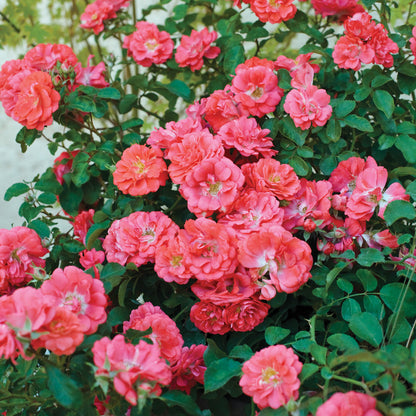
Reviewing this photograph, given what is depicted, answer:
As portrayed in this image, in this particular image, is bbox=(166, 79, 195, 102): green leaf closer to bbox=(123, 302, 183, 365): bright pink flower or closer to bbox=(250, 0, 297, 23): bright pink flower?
bbox=(250, 0, 297, 23): bright pink flower

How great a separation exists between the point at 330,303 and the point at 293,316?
198 mm

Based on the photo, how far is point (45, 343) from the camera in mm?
576

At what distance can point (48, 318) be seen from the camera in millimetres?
574

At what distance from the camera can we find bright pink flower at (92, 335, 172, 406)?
557 millimetres

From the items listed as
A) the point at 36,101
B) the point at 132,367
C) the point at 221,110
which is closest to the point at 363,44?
the point at 221,110

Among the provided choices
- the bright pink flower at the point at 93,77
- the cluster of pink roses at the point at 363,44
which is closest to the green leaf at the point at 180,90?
the bright pink flower at the point at 93,77

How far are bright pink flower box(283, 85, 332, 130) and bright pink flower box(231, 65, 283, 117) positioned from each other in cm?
5

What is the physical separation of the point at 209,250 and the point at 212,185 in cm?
11

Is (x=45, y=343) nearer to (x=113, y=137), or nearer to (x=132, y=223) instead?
(x=132, y=223)

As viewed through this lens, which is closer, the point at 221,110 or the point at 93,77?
the point at 221,110

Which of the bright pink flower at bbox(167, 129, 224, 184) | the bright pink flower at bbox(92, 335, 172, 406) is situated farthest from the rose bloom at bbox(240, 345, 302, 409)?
the bright pink flower at bbox(167, 129, 224, 184)

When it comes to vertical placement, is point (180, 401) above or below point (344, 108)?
below

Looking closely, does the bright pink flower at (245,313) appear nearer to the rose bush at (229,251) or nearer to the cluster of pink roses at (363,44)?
the rose bush at (229,251)

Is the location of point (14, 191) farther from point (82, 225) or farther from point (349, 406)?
point (349, 406)
